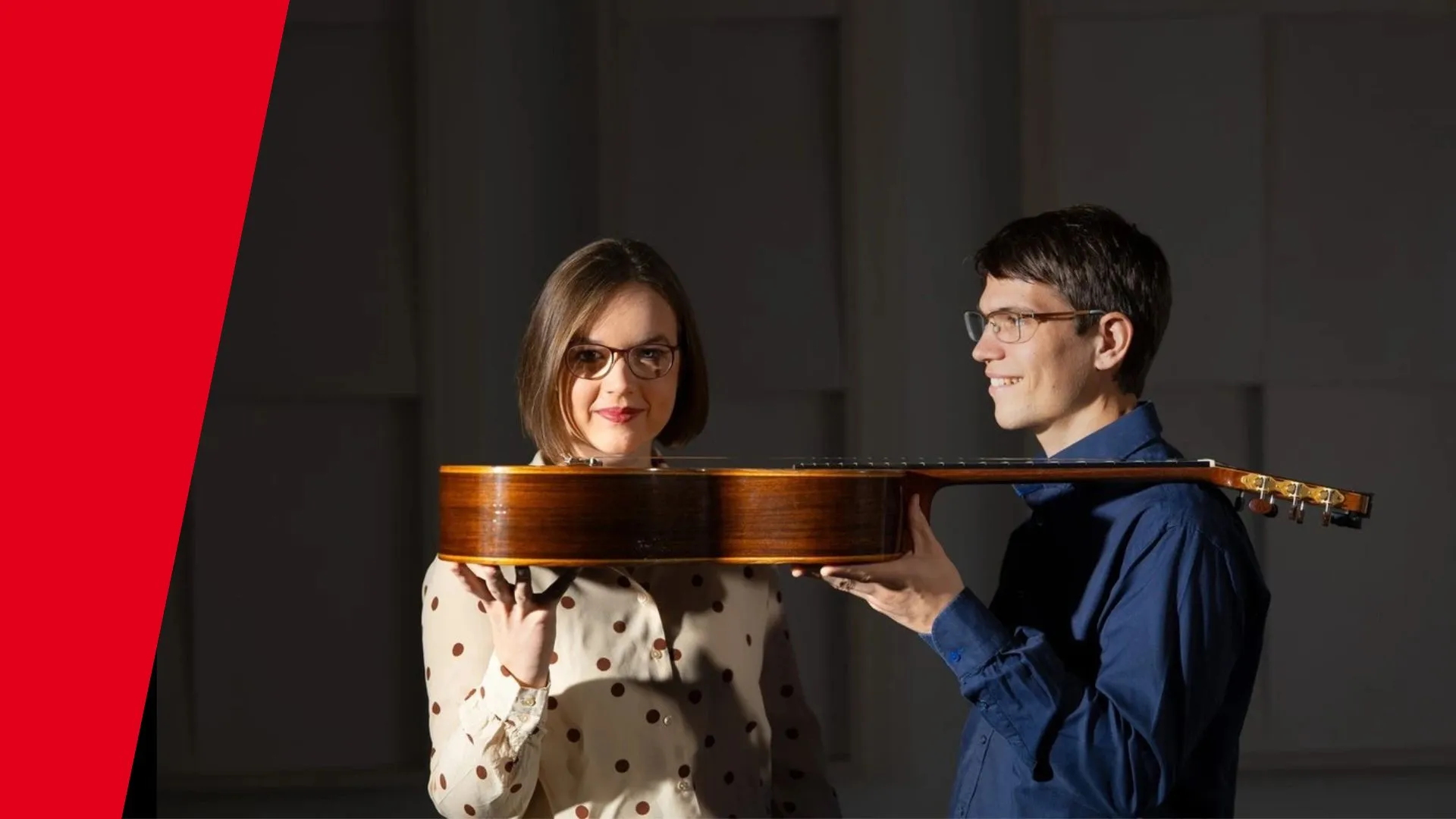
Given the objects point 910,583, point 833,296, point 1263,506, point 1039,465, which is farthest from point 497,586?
point 833,296

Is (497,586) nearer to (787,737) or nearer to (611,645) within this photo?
(611,645)

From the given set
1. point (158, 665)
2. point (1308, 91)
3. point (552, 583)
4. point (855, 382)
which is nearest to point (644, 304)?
point (552, 583)

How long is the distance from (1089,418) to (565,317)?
718mm

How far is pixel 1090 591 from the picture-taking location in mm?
1840

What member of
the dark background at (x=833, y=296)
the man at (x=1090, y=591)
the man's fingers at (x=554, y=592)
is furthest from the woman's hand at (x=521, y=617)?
the dark background at (x=833, y=296)

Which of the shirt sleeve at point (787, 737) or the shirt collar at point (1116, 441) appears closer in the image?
the shirt collar at point (1116, 441)

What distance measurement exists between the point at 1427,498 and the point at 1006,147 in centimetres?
141

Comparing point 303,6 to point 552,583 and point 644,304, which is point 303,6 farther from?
point 552,583

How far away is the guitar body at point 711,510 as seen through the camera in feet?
5.82

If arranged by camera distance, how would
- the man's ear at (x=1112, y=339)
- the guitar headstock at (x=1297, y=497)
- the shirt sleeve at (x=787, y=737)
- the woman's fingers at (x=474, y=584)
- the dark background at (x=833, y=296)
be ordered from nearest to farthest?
1. the guitar headstock at (x=1297, y=497)
2. the woman's fingers at (x=474, y=584)
3. the man's ear at (x=1112, y=339)
4. the shirt sleeve at (x=787, y=737)
5. the dark background at (x=833, y=296)

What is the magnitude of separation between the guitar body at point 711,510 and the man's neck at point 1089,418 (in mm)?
178

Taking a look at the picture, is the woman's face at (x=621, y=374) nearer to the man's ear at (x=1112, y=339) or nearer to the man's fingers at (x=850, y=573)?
the man's fingers at (x=850, y=573)

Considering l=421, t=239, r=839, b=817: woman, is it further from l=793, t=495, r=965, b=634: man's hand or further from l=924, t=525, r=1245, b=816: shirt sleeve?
l=924, t=525, r=1245, b=816: shirt sleeve

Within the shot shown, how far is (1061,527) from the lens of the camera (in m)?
1.93
